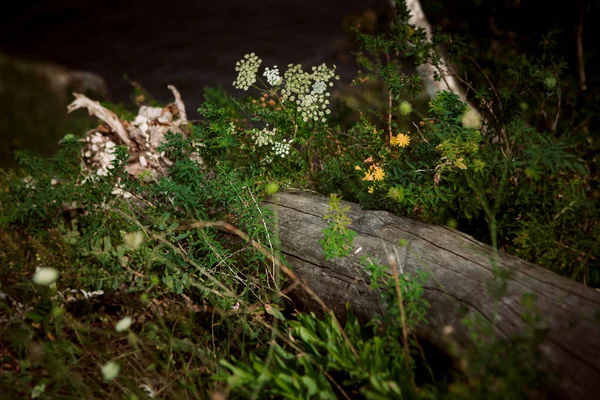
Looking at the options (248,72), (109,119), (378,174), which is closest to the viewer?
(378,174)

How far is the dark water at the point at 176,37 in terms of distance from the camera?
836cm

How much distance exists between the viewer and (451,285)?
232cm

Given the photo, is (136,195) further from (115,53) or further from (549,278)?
(115,53)

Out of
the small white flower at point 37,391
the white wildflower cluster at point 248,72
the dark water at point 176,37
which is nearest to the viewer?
the small white flower at point 37,391

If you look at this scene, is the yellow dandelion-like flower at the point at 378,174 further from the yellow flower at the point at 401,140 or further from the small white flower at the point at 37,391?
the small white flower at the point at 37,391

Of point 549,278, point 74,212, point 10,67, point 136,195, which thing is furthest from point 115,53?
point 549,278

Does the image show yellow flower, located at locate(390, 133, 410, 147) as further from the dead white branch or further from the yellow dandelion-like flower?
the dead white branch

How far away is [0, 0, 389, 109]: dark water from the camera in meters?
8.36

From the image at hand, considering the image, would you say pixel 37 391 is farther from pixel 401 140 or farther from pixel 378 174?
pixel 401 140

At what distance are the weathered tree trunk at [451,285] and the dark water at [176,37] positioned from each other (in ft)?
16.9

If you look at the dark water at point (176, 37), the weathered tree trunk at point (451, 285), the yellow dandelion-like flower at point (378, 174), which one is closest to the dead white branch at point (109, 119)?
the weathered tree trunk at point (451, 285)

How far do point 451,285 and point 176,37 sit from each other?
9511mm

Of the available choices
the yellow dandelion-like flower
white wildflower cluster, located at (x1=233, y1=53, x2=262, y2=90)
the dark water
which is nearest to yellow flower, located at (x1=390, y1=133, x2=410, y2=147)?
the yellow dandelion-like flower

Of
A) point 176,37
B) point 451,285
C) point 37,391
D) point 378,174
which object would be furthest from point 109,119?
point 176,37
